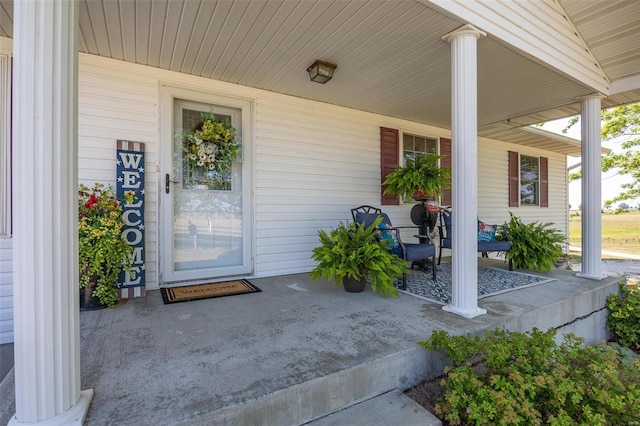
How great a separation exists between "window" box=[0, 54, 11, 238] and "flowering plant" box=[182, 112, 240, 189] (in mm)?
1368

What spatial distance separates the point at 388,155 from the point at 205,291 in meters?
3.30

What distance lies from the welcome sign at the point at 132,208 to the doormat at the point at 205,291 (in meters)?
0.29

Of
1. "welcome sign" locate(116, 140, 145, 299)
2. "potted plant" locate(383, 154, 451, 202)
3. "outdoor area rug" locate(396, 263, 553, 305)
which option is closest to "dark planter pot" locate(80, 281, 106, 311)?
"welcome sign" locate(116, 140, 145, 299)

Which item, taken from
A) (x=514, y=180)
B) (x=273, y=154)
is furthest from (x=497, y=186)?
(x=273, y=154)

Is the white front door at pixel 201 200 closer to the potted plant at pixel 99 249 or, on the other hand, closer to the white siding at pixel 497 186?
the potted plant at pixel 99 249

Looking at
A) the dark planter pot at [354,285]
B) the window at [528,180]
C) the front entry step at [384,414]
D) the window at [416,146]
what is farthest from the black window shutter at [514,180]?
the front entry step at [384,414]

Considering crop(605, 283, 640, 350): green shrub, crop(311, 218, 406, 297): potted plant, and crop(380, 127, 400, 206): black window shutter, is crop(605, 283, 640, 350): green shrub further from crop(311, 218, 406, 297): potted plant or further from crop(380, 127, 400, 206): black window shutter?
crop(380, 127, 400, 206): black window shutter

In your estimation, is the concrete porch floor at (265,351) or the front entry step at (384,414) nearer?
the concrete porch floor at (265,351)

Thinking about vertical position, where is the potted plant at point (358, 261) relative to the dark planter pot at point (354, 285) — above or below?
above

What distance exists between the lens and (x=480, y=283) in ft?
11.7

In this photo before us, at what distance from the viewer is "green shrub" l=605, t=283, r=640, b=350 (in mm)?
3439

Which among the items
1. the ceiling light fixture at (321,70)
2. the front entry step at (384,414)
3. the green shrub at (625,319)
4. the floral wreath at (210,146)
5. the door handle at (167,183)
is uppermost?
the ceiling light fixture at (321,70)

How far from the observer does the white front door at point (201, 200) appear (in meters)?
3.27

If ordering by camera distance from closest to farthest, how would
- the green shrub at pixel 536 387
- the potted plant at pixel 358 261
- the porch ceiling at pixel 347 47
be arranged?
the green shrub at pixel 536 387, the porch ceiling at pixel 347 47, the potted plant at pixel 358 261
